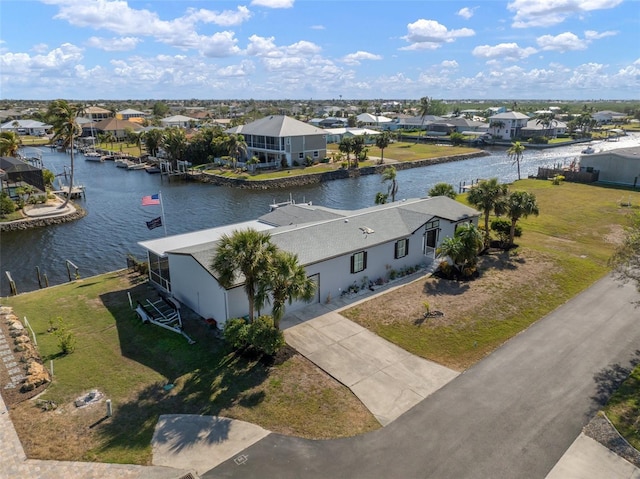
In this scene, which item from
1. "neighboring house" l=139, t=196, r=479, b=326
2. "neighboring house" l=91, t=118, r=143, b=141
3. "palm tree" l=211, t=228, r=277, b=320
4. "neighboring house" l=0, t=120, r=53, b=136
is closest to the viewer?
"palm tree" l=211, t=228, r=277, b=320

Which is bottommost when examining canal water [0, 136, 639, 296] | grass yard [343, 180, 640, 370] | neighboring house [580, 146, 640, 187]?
canal water [0, 136, 639, 296]

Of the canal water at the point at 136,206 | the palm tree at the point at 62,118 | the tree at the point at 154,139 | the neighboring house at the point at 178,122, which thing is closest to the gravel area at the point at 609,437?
the canal water at the point at 136,206

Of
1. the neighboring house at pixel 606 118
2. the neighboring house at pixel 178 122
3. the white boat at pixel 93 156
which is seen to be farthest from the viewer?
the neighboring house at pixel 606 118

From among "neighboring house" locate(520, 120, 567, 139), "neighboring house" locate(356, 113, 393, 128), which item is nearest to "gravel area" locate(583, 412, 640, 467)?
"neighboring house" locate(520, 120, 567, 139)

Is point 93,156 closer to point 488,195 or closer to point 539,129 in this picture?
point 488,195

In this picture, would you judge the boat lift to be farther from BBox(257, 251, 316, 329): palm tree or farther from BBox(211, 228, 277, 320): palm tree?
BBox(257, 251, 316, 329): palm tree

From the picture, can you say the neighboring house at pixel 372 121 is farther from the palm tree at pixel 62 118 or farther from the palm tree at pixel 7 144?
the palm tree at pixel 62 118
